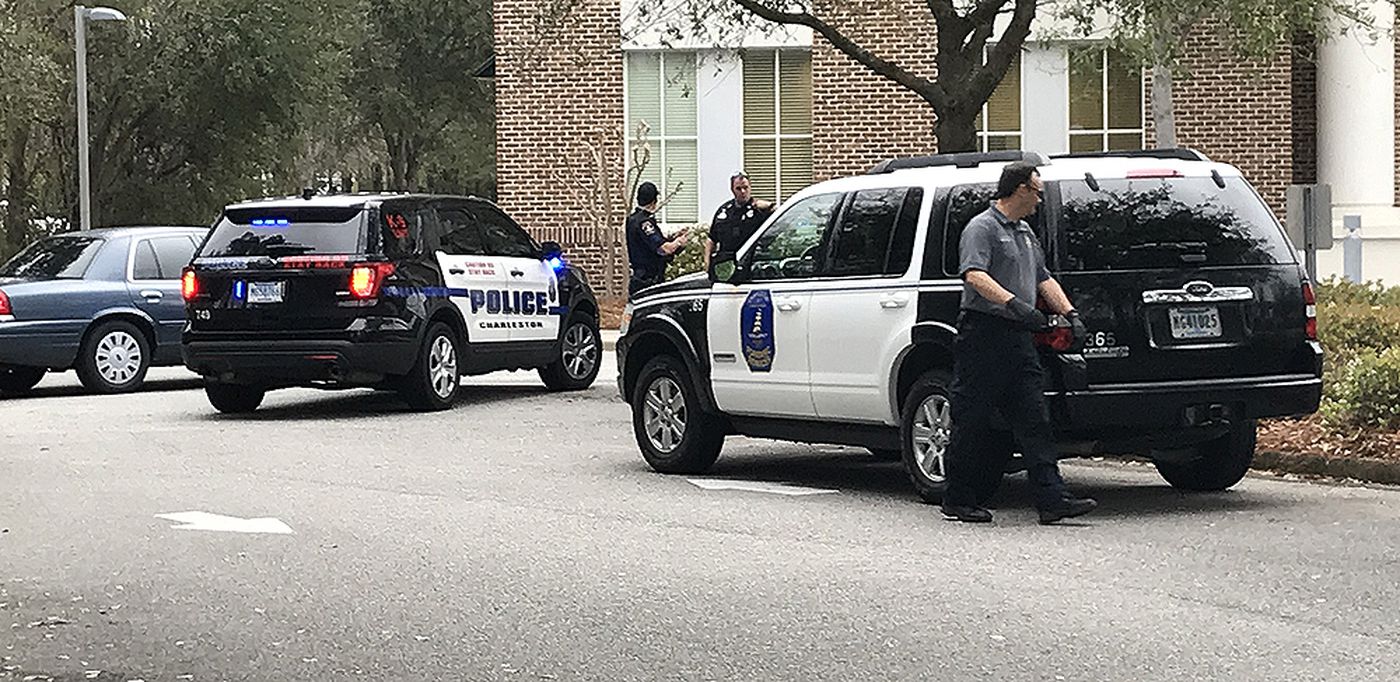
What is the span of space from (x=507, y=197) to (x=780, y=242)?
20528 millimetres

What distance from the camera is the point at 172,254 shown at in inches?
854

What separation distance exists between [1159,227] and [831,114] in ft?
68.3

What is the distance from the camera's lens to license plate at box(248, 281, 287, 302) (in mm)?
17938

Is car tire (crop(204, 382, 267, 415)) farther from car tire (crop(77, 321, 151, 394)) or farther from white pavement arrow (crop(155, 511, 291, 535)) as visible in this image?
white pavement arrow (crop(155, 511, 291, 535))

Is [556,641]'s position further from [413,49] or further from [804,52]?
[413,49]

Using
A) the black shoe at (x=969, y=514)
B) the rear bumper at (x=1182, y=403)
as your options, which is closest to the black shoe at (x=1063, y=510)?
the black shoe at (x=969, y=514)

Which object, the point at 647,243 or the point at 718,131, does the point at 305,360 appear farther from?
the point at 718,131

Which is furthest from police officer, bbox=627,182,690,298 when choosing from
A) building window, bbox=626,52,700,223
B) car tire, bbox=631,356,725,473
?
building window, bbox=626,52,700,223

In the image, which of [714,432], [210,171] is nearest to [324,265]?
[714,432]

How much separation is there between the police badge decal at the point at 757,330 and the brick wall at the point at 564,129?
19161 millimetres

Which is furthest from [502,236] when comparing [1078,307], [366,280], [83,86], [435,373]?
[83,86]

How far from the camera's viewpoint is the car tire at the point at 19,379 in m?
21.4

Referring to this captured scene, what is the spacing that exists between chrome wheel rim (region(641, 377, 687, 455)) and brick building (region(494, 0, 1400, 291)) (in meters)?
16.5

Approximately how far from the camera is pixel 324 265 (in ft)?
58.4
